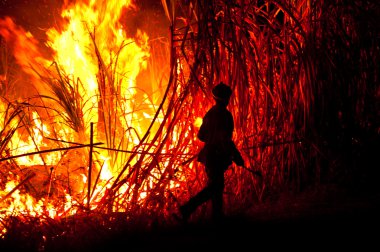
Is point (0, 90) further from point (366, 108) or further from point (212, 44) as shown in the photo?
point (366, 108)

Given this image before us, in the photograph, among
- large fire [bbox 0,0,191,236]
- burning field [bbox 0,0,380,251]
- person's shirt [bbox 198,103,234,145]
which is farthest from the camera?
large fire [bbox 0,0,191,236]

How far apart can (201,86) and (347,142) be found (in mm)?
1788

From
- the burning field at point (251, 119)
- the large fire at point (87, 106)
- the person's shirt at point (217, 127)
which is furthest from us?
the large fire at point (87, 106)

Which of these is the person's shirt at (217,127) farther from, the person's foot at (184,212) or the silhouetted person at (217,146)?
the person's foot at (184,212)

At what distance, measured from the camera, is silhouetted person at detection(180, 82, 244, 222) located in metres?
3.23

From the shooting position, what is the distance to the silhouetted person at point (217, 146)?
127 inches

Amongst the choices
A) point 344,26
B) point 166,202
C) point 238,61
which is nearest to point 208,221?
point 166,202

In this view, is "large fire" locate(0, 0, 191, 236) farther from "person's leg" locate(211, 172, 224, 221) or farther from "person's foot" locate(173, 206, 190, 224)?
"person's leg" locate(211, 172, 224, 221)

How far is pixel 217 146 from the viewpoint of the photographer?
3240mm

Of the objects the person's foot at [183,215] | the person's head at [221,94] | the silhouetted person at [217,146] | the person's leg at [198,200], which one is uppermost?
the person's head at [221,94]

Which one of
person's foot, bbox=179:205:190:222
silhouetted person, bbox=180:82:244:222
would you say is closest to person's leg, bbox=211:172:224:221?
silhouetted person, bbox=180:82:244:222

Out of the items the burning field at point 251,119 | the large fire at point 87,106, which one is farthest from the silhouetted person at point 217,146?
the large fire at point 87,106

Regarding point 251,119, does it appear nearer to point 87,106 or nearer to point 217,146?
point 217,146

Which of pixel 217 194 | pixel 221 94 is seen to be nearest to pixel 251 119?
pixel 221 94
